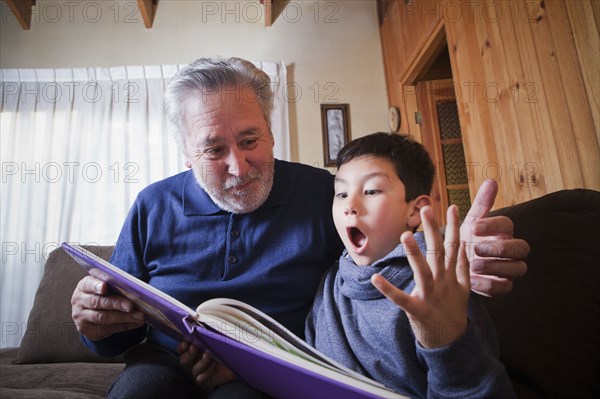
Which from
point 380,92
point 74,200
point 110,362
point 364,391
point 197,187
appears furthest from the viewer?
point 380,92

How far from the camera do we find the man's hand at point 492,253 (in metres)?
0.69

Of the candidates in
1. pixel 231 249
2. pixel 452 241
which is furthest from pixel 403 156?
pixel 231 249

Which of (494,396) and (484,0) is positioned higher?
(484,0)

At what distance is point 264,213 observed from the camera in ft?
3.52

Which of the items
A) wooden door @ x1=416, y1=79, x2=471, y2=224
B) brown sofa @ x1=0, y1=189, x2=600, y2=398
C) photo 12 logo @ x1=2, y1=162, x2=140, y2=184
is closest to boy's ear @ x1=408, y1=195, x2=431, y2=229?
brown sofa @ x1=0, y1=189, x2=600, y2=398

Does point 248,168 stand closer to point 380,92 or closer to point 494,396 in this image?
point 494,396

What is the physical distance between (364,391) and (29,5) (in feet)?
13.1

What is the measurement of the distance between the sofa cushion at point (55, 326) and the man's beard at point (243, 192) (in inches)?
41.6

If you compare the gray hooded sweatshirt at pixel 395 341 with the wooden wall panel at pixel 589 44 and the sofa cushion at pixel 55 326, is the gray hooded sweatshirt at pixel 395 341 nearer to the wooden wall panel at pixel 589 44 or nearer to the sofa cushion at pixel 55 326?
the wooden wall panel at pixel 589 44

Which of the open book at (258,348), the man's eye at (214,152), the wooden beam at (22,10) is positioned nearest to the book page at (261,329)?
the open book at (258,348)

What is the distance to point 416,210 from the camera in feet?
2.84

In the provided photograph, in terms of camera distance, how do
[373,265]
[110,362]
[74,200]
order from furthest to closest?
1. [74,200]
2. [110,362]
3. [373,265]

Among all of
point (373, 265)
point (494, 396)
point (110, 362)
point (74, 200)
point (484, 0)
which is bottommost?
point (110, 362)

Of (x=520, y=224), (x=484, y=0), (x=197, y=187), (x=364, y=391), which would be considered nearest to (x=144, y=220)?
(x=197, y=187)
